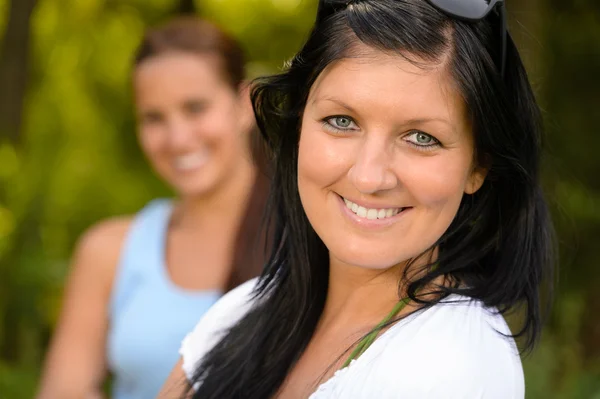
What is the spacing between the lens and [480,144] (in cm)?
164

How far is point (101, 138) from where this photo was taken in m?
5.43

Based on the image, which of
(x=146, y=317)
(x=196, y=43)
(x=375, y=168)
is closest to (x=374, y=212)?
(x=375, y=168)

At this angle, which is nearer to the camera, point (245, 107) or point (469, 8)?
point (469, 8)

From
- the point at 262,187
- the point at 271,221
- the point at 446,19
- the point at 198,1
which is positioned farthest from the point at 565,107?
the point at 446,19

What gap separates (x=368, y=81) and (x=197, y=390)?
81cm

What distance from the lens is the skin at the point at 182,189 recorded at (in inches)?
121

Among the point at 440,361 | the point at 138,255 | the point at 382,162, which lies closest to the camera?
the point at 440,361

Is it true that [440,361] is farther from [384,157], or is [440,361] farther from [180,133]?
[180,133]

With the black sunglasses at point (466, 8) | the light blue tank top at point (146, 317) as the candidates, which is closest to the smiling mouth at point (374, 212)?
the black sunglasses at point (466, 8)

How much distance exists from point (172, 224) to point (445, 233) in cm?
161

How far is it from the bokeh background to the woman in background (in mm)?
869

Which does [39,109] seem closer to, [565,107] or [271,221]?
[565,107]

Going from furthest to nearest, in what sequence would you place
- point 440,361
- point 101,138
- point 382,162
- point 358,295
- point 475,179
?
point 101,138 → point 358,295 → point 475,179 → point 382,162 → point 440,361

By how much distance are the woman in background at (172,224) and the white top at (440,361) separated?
142cm
